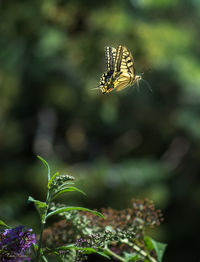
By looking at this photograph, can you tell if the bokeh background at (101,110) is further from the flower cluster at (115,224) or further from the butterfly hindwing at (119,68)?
the flower cluster at (115,224)

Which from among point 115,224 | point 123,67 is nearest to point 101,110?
point 123,67

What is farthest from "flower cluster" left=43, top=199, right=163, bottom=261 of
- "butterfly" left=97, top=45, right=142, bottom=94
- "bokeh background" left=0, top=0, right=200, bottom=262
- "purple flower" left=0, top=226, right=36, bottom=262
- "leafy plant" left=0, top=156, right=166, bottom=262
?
"bokeh background" left=0, top=0, right=200, bottom=262

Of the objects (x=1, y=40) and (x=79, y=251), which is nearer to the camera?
(x=79, y=251)

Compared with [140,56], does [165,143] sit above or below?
above

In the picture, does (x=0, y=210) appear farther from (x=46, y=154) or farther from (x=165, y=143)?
(x=165, y=143)

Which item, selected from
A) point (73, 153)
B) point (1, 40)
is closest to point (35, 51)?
point (1, 40)

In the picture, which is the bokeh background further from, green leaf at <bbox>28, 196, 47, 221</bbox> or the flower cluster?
green leaf at <bbox>28, 196, 47, 221</bbox>
